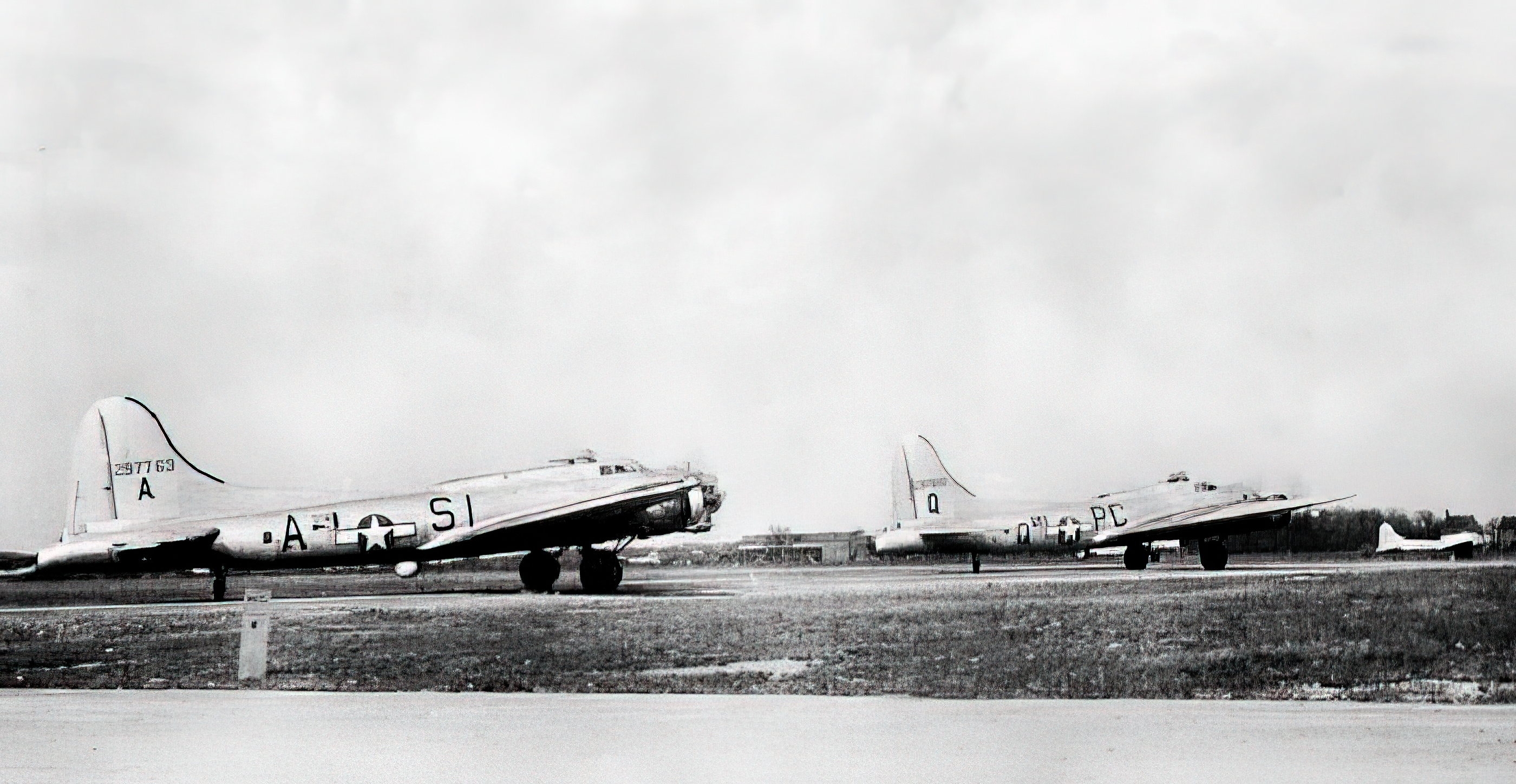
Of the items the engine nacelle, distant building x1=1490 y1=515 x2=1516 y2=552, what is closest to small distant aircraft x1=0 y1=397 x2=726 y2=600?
the engine nacelle

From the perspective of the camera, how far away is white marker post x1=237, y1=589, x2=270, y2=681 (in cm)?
984

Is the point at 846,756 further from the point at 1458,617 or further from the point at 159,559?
the point at 159,559

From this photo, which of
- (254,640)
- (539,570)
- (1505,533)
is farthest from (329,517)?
(1505,533)

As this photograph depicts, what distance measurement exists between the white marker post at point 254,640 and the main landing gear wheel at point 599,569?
3.87 metres

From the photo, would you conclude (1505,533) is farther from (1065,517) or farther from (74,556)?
(74,556)

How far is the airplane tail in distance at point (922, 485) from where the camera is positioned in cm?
1111

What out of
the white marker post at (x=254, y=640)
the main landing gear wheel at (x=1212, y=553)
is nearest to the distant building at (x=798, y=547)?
the white marker post at (x=254, y=640)

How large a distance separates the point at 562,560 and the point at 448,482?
3.06 m

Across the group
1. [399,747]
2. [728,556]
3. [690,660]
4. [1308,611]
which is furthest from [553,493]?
[1308,611]

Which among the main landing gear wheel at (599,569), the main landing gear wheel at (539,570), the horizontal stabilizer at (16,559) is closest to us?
the horizontal stabilizer at (16,559)

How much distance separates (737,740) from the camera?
290 inches

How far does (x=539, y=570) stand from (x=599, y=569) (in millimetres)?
851

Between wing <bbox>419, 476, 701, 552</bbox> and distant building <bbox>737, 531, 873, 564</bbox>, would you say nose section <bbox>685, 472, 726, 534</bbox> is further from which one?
distant building <bbox>737, 531, 873, 564</bbox>

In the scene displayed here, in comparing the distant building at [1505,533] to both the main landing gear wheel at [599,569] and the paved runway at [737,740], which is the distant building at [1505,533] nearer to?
the paved runway at [737,740]
